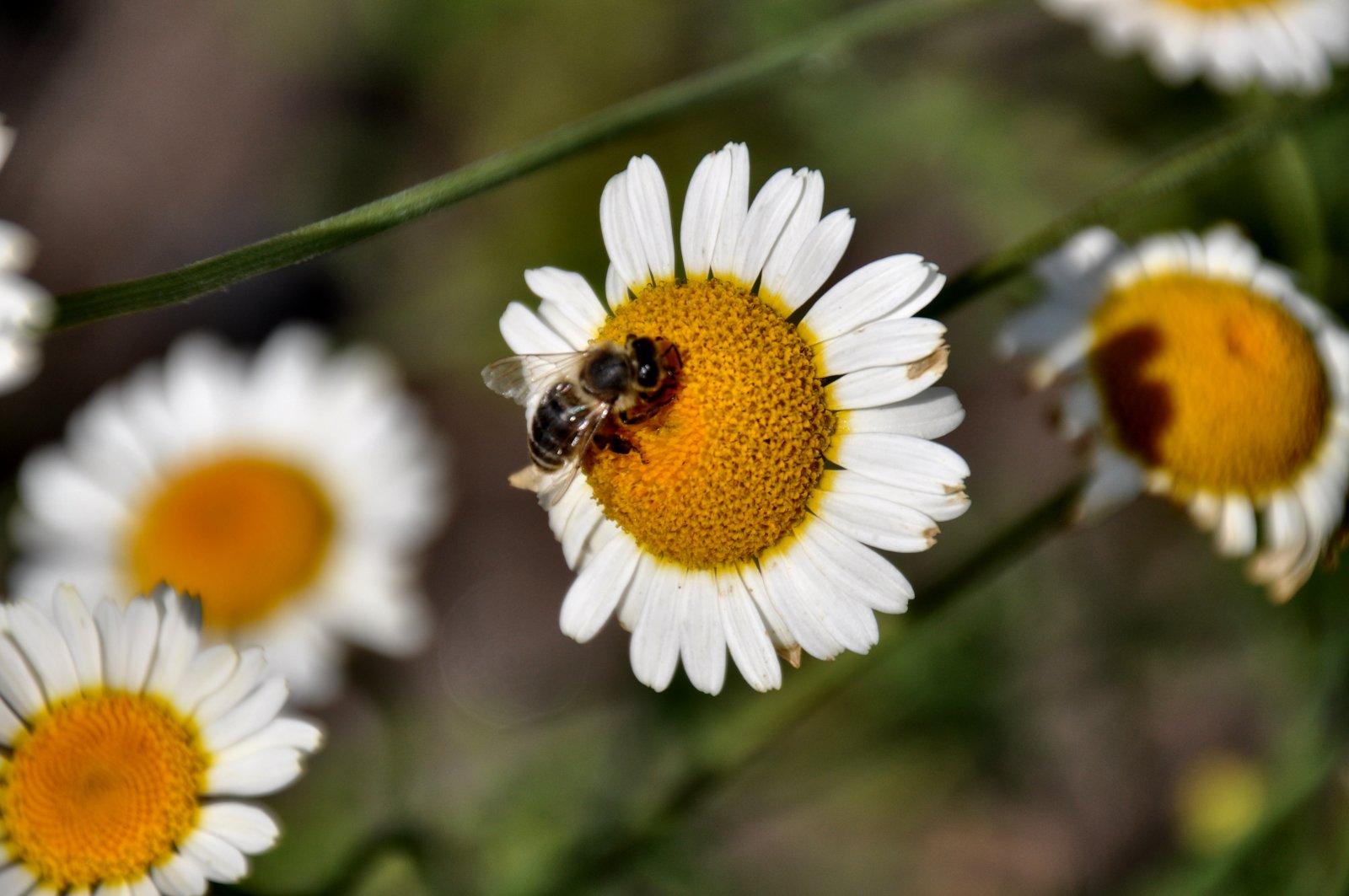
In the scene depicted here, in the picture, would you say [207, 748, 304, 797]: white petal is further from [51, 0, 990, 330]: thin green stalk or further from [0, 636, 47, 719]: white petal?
[51, 0, 990, 330]: thin green stalk

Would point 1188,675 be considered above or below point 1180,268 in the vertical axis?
below

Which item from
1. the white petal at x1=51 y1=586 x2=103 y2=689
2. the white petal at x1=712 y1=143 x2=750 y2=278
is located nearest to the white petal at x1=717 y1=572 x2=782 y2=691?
the white petal at x1=712 y1=143 x2=750 y2=278

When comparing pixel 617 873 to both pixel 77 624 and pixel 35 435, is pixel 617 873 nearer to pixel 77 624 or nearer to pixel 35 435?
pixel 77 624

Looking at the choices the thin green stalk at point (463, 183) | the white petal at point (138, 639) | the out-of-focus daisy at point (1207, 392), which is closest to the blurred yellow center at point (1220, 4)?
the thin green stalk at point (463, 183)

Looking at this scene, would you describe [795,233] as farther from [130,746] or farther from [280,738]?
[130,746]

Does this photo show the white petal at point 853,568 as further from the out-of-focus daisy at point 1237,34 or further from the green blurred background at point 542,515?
the out-of-focus daisy at point 1237,34

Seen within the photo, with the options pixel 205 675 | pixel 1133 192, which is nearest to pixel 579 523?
pixel 205 675

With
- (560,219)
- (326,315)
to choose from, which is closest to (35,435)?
(326,315)
